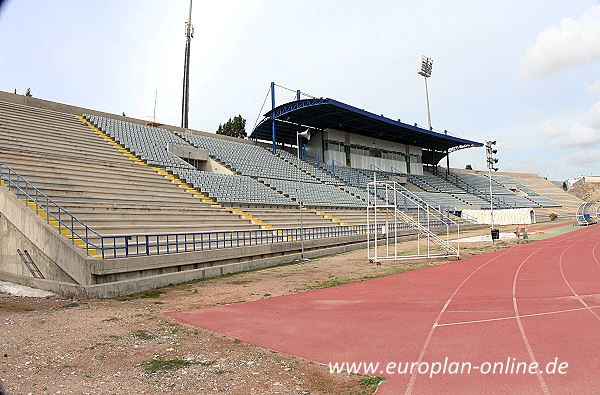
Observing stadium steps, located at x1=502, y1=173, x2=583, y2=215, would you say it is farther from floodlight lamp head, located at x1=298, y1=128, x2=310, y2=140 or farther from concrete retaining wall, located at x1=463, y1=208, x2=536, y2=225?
floodlight lamp head, located at x1=298, y1=128, x2=310, y2=140

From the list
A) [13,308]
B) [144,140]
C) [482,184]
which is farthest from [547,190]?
[13,308]

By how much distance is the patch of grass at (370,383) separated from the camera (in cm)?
485

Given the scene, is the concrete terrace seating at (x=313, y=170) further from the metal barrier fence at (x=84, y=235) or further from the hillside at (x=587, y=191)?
the hillside at (x=587, y=191)

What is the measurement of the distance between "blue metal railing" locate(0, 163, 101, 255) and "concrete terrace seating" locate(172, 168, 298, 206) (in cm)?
1050

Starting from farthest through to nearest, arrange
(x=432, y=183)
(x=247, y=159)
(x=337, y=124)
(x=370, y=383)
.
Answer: (x=432, y=183)
(x=337, y=124)
(x=247, y=159)
(x=370, y=383)

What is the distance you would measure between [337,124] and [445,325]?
→ 42.6 m

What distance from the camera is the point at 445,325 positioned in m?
7.51

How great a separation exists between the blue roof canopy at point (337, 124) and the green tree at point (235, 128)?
2080 cm

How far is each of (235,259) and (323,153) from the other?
106 feet

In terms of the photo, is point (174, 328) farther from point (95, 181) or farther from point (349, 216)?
point (349, 216)

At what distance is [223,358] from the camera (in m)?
6.20

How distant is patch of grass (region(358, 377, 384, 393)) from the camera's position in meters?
4.85

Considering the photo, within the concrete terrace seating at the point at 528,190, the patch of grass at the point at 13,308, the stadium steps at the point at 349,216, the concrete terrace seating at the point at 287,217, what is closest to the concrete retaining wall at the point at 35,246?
the patch of grass at the point at 13,308

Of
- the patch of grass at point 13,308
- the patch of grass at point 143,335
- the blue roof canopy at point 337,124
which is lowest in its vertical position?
the patch of grass at point 143,335
